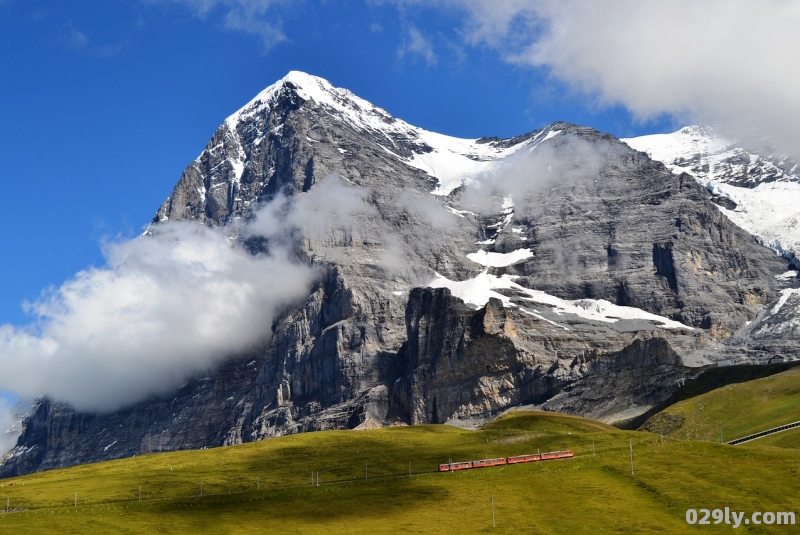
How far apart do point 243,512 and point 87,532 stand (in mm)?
24856

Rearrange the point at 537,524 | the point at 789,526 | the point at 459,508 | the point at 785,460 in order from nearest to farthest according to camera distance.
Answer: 1. the point at 789,526
2. the point at 537,524
3. the point at 459,508
4. the point at 785,460

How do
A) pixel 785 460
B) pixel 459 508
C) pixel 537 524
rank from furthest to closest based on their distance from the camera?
pixel 785 460 → pixel 459 508 → pixel 537 524

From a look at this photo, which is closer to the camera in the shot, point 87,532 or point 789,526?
point 789,526

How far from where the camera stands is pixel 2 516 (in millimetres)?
188250

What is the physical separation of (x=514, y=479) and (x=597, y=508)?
28359 millimetres

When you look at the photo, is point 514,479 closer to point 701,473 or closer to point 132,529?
point 701,473

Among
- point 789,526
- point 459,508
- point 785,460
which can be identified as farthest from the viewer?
point 785,460

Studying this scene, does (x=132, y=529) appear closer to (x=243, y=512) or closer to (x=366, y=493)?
(x=243, y=512)

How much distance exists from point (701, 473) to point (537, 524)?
118 ft

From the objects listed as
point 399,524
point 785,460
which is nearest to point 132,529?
point 399,524

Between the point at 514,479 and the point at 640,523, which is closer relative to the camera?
the point at 640,523

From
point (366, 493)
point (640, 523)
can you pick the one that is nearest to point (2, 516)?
point (366, 493)

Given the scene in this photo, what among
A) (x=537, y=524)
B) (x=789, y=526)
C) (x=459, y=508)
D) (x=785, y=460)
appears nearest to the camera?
(x=789, y=526)

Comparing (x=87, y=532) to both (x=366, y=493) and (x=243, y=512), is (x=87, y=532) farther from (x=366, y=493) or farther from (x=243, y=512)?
(x=366, y=493)
